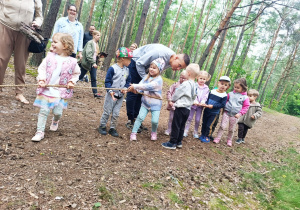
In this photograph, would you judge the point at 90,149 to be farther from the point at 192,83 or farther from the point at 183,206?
the point at 192,83

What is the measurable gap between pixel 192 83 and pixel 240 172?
2.00m

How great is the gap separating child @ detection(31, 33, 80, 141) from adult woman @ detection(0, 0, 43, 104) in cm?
135

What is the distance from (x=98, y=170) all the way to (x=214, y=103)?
10.6 ft

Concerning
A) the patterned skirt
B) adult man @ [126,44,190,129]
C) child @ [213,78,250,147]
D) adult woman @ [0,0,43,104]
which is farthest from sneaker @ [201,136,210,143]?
adult woman @ [0,0,43,104]

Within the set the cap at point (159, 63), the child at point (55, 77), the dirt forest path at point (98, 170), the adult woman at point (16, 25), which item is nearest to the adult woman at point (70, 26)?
the adult woman at point (16, 25)

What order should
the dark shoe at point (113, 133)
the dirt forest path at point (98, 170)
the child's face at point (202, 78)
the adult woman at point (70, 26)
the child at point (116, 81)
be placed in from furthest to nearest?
the adult woman at point (70, 26), the child's face at point (202, 78), the dark shoe at point (113, 133), the child at point (116, 81), the dirt forest path at point (98, 170)

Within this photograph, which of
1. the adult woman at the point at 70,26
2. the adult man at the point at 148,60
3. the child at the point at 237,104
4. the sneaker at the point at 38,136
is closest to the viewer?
the sneaker at the point at 38,136

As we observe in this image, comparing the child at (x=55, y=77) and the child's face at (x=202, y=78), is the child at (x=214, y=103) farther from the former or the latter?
the child at (x=55, y=77)

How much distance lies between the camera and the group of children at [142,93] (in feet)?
9.41

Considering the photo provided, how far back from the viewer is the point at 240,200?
2865 millimetres

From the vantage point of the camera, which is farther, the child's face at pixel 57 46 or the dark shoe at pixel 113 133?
the dark shoe at pixel 113 133

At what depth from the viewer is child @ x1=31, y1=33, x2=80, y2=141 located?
2828mm

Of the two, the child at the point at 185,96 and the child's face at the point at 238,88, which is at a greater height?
the child's face at the point at 238,88

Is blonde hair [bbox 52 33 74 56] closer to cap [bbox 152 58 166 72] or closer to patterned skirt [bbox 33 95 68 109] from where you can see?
patterned skirt [bbox 33 95 68 109]
